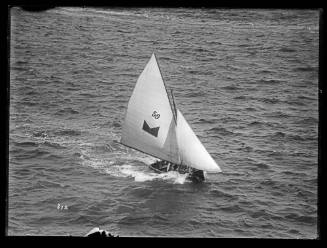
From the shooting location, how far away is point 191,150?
4119cm

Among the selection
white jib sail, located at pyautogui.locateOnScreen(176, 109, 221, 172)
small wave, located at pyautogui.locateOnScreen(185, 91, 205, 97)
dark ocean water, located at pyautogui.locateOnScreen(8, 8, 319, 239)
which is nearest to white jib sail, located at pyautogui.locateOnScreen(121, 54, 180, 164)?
white jib sail, located at pyautogui.locateOnScreen(176, 109, 221, 172)

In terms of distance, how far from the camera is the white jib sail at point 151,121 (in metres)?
41.1

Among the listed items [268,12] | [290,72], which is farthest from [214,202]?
[268,12]

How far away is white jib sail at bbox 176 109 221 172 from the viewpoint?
40.5 metres

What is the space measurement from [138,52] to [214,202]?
1178 centimetres

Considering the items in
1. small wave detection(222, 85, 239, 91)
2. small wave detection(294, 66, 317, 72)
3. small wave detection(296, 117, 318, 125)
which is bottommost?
small wave detection(296, 117, 318, 125)

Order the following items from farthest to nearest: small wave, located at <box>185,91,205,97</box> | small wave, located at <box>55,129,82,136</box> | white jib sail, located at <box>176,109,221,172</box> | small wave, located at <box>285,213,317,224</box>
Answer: small wave, located at <box>185,91,205,97</box> < small wave, located at <box>55,129,82,136</box> < white jib sail, located at <box>176,109,221,172</box> < small wave, located at <box>285,213,317,224</box>

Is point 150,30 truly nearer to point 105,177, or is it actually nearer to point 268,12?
point 268,12

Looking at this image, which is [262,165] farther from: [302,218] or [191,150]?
[191,150]

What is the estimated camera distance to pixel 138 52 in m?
41.2

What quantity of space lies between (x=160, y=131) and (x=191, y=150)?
2.75 m

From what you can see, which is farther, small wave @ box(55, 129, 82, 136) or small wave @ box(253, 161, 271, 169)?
small wave @ box(55, 129, 82, 136)

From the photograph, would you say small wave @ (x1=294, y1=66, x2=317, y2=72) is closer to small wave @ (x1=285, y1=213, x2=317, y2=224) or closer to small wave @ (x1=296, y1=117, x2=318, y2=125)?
small wave @ (x1=296, y1=117, x2=318, y2=125)

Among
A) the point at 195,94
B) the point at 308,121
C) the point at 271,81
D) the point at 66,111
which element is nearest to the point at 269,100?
the point at 271,81
